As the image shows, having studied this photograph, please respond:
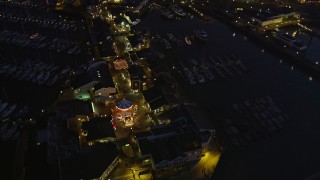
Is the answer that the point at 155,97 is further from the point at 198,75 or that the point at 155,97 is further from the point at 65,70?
the point at 65,70

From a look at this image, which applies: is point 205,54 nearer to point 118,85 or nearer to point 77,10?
point 118,85

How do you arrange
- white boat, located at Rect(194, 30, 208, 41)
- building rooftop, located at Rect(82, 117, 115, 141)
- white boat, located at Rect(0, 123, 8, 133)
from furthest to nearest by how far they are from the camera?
white boat, located at Rect(194, 30, 208, 41)
white boat, located at Rect(0, 123, 8, 133)
building rooftop, located at Rect(82, 117, 115, 141)

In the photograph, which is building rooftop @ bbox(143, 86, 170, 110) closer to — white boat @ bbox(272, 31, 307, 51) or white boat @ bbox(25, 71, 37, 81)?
white boat @ bbox(25, 71, 37, 81)

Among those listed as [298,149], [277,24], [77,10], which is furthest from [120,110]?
[277,24]

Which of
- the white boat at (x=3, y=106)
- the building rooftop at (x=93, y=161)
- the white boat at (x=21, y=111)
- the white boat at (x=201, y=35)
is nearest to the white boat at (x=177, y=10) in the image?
the white boat at (x=201, y=35)

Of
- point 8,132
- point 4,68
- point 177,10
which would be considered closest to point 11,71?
point 4,68

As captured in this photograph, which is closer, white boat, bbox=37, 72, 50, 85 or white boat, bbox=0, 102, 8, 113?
white boat, bbox=0, 102, 8, 113

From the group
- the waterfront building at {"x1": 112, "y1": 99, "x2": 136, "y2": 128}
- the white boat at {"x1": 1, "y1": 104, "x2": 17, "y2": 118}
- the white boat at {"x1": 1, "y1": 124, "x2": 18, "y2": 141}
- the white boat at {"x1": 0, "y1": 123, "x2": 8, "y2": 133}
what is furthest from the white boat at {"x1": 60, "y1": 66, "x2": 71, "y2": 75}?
the waterfront building at {"x1": 112, "y1": 99, "x2": 136, "y2": 128}

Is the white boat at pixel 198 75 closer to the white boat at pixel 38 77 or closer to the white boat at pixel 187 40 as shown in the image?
the white boat at pixel 187 40

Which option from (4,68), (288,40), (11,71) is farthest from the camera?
(288,40)
